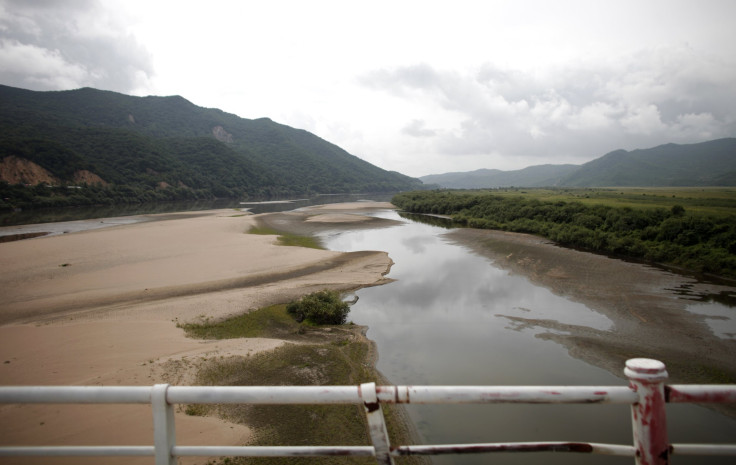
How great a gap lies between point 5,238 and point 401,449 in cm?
4647

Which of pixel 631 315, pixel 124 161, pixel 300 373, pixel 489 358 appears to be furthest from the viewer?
pixel 124 161

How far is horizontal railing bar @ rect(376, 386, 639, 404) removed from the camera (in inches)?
89.7

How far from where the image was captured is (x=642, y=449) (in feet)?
7.53

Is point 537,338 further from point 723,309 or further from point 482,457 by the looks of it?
point 723,309

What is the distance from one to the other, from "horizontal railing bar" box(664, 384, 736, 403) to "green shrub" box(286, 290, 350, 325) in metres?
13.0

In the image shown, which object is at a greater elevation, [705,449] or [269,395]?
[269,395]

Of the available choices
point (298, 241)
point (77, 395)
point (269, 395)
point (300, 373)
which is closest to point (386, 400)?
point (269, 395)

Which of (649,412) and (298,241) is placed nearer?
(649,412)

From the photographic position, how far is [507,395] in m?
2.33

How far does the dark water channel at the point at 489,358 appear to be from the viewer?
8117mm

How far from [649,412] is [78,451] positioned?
3.65m

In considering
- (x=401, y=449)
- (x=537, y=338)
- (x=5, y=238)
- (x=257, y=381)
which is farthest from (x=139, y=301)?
(x=5, y=238)

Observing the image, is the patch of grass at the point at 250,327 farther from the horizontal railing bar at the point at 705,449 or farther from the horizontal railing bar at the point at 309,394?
the horizontal railing bar at the point at 705,449

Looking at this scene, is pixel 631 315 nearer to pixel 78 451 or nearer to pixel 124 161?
pixel 78 451
